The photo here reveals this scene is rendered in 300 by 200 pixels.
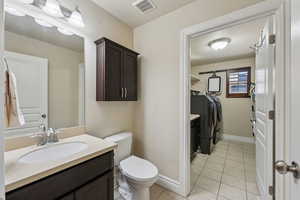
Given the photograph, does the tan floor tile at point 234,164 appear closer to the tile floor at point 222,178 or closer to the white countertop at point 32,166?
the tile floor at point 222,178

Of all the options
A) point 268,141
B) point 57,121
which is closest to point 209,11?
point 268,141

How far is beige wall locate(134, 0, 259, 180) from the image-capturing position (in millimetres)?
1680

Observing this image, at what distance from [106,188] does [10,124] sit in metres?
0.87

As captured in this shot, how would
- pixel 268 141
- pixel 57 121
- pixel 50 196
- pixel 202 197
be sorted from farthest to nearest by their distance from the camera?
pixel 202 197, pixel 57 121, pixel 268 141, pixel 50 196

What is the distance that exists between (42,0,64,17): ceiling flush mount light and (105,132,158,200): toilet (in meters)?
1.52

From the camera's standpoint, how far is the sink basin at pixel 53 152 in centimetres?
102

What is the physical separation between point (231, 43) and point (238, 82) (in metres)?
1.50

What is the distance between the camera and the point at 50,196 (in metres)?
0.80

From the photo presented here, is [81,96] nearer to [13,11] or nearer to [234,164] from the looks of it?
[13,11]

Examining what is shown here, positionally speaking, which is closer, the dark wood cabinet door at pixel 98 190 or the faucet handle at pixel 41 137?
the dark wood cabinet door at pixel 98 190

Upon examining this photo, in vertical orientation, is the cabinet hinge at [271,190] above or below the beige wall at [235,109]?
below

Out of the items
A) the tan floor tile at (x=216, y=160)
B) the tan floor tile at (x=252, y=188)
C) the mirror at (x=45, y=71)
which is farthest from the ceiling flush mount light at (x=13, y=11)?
the tan floor tile at (x=216, y=160)

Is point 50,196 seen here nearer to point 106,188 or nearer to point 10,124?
point 106,188

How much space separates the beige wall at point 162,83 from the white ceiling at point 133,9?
0.07 meters
